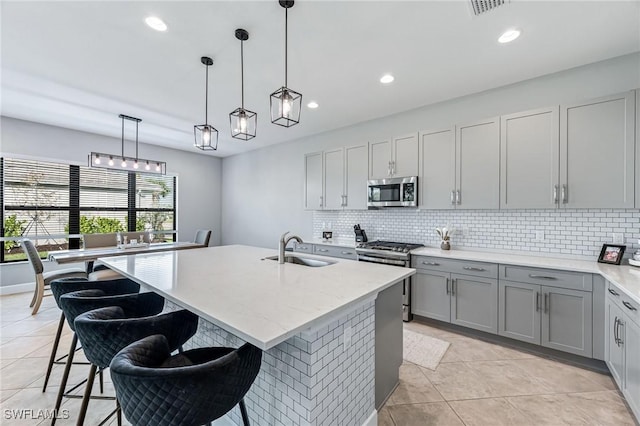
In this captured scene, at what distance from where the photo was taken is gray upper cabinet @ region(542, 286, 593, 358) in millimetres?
2367

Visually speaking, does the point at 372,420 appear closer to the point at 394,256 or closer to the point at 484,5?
the point at 394,256

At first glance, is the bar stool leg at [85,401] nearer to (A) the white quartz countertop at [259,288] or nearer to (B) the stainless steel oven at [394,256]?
(A) the white quartz countertop at [259,288]

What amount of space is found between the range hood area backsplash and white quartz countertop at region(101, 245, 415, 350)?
199 centimetres

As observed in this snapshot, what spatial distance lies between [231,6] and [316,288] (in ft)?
6.75

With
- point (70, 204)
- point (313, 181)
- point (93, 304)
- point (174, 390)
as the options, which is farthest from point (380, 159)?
point (70, 204)

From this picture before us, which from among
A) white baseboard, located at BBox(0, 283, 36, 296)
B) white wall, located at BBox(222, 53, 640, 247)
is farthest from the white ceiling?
white baseboard, located at BBox(0, 283, 36, 296)

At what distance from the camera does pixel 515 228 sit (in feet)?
10.5

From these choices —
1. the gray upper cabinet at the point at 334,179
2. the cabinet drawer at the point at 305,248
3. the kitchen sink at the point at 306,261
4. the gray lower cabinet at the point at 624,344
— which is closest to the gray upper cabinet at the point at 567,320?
the gray lower cabinet at the point at 624,344

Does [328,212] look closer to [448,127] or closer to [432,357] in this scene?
[448,127]

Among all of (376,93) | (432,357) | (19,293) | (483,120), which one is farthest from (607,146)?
(19,293)

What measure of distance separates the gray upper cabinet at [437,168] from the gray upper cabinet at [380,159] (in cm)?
46

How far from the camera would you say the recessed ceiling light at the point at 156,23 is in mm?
2080

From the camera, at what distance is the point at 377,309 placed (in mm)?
1852

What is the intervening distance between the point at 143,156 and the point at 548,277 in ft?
22.6
